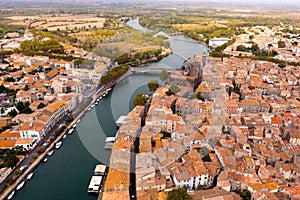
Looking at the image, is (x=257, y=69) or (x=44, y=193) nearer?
(x=44, y=193)

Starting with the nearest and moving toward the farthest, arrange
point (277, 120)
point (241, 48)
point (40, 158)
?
point (40, 158) → point (277, 120) → point (241, 48)

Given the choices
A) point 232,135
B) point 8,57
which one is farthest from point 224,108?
point 8,57

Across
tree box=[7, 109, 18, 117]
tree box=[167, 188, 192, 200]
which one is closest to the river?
tree box=[167, 188, 192, 200]

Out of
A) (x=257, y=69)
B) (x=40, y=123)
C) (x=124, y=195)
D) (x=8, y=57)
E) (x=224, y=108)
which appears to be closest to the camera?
(x=124, y=195)

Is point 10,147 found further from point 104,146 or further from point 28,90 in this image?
point 28,90

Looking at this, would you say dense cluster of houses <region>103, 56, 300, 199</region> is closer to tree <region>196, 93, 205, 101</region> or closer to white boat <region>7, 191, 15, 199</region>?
tree <region>196, 93, 205, 101</region>

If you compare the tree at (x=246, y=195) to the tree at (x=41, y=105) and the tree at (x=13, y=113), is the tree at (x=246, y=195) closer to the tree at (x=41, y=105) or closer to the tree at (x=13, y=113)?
the tree at (x=41, y=105)

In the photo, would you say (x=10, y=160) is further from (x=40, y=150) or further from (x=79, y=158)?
(x=79, y=158)

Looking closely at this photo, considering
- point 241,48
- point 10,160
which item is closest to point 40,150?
point 10,160
